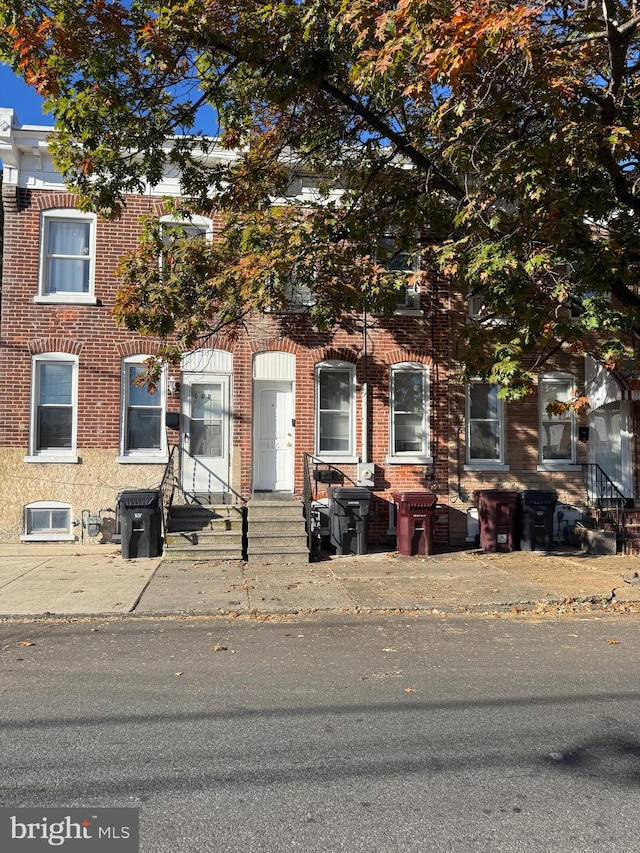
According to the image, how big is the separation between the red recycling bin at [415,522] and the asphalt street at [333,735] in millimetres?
5087

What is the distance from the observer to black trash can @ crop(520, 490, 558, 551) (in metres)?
12.9

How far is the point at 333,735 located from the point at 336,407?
32.0 feet

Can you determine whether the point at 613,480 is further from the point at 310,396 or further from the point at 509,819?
the point at 509,819

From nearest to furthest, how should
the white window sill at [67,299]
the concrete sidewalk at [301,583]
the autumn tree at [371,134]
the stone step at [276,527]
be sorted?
1. the autumn tree at [371,134]
2. the concrete sidewalk at [301,583]
3. the stone step at [276,527]
4. the white window sill at [67,299]

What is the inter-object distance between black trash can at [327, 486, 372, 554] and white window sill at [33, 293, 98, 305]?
595 cm

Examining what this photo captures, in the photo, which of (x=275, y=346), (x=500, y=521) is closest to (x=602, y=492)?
(x=500, y=521)

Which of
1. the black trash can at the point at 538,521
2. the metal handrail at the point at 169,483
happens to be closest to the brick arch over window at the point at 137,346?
the metal handrail at the point at 169,483

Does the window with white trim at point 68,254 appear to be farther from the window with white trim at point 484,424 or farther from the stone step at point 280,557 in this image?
the window with white trim at point 484,424

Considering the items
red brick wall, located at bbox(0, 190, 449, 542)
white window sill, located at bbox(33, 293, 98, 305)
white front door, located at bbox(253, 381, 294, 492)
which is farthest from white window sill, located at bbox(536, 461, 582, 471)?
white window sill, located at bbox(33, 293, 98, 305)

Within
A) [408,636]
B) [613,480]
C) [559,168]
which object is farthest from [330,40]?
[613,480]

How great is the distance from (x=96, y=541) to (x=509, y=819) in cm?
1087

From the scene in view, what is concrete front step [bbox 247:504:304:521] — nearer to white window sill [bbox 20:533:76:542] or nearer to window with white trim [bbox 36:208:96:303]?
white window sill [bbox 20:533:76:542]

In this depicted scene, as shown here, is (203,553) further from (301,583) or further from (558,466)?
(558,466)

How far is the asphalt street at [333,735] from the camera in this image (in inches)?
133
